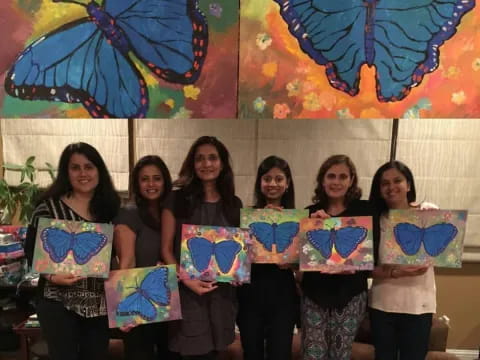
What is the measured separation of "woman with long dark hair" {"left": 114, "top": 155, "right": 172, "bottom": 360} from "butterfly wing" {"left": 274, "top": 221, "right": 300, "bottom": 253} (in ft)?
1.47

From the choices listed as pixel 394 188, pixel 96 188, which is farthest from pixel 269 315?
pixel 96 188

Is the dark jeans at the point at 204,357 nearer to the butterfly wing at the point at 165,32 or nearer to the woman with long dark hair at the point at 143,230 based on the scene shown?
the woman with long dark hair at the point at 143,230

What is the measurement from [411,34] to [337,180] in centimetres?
57

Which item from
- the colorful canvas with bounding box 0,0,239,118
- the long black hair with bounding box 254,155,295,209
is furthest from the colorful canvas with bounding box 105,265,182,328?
the colorful canvas with bounding box 0,0,239,118

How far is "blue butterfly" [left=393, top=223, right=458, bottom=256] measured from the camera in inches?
61.2

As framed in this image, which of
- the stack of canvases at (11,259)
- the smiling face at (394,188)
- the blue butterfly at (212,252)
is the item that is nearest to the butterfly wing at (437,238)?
the smiling face at (394,188)

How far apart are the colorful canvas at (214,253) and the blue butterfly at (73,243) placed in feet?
0.98

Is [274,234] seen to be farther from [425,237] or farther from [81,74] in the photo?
[81,74]

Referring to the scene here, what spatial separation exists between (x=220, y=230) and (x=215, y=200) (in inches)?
5.0

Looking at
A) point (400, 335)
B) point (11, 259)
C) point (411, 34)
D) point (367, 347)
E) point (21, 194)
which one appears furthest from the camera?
point (21, 194)

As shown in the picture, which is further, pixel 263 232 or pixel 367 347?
pixel 367 347

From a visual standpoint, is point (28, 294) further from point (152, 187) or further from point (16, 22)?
point (16, 22)

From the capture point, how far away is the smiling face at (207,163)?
5.08 feet

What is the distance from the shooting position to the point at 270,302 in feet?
5.09
